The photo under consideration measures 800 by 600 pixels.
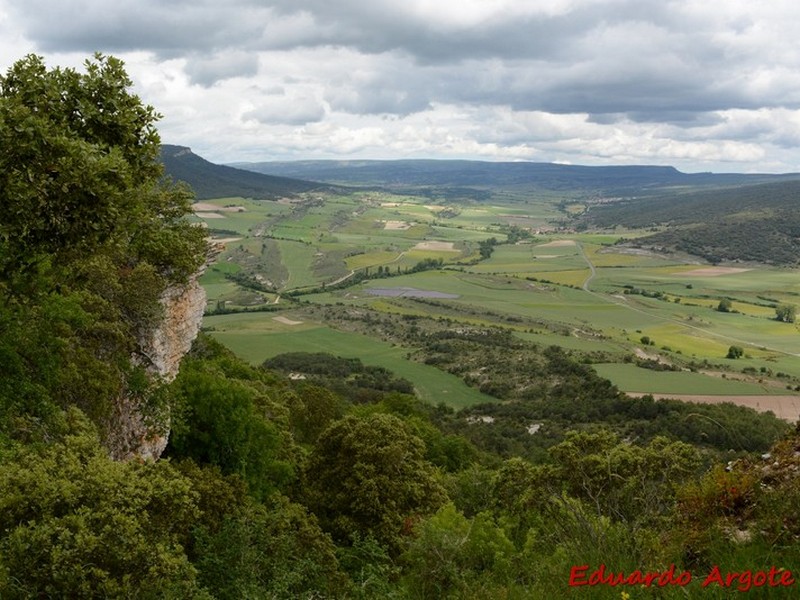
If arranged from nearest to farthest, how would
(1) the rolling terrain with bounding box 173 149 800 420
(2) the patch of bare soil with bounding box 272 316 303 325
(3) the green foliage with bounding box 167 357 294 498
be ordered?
(3) the green foliage with bounding box 167 357 294 498 < (1) the rolling terrain with bounding box 173 149 800 420 < (2) the patch of bare soil with bounding box 272 316 303 325

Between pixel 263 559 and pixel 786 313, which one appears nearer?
pixel 263 559

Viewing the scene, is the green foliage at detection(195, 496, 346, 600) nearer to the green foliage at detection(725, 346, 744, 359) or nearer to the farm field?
the farm field

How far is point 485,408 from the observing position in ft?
235

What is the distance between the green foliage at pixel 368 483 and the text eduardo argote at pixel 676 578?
56.5ft

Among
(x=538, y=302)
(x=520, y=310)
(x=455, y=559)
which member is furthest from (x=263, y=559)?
(x=538, y=302)

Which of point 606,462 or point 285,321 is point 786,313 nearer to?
point 285,321

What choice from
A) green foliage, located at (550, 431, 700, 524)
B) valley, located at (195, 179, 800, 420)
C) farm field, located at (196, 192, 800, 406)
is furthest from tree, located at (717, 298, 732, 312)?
green foliage, located at (550, 431, 700, 524)

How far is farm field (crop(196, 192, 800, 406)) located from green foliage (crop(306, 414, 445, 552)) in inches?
1946

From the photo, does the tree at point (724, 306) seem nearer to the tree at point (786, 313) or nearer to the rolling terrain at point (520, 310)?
the rolling terrain at point (520, 310)

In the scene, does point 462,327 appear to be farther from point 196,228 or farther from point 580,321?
point 196,228

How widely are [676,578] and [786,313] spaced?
132804mm

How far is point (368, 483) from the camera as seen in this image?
2331cm

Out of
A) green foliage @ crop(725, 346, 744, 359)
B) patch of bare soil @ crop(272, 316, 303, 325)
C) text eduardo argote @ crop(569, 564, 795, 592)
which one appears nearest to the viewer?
text eduardo argote @ crop(569, 564, 795, 592)

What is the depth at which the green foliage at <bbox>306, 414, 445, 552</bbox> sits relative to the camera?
23.1 metres
